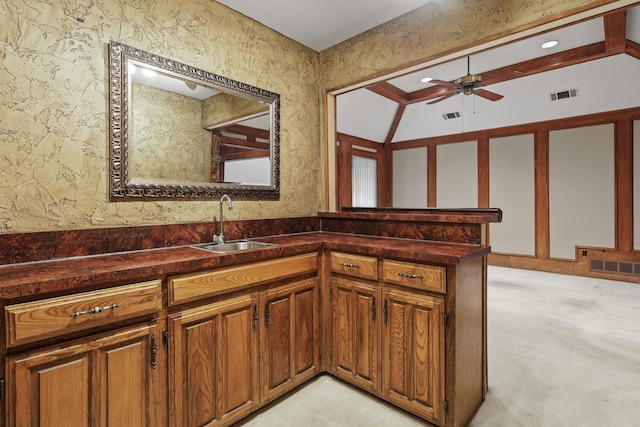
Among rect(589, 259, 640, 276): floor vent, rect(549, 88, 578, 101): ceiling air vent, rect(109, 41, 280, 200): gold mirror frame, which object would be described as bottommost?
rect(589, 259, 640, 276): floor vent

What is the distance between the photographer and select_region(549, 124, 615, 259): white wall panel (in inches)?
199

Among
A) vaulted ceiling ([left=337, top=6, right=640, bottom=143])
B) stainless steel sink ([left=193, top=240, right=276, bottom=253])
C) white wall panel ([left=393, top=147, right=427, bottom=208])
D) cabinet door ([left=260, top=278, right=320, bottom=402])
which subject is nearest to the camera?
cabinet door ([left=260, top=278, right=320, bottom=402])

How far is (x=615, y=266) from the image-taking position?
493 cm

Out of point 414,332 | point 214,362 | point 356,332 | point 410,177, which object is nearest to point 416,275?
point 414,332

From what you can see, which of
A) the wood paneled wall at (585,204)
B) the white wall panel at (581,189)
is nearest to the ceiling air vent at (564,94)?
the wood paneled wall at (585,204)

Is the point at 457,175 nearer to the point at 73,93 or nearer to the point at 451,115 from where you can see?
the point at 451,115

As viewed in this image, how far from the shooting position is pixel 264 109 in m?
2.56

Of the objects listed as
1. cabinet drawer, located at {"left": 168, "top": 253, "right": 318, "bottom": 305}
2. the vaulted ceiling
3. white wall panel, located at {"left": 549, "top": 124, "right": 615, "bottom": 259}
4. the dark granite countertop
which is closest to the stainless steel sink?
the dark granite countertop

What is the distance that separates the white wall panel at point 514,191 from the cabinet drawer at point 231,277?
523 cm

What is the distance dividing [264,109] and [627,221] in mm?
5666

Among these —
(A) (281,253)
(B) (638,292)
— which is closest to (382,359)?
(A) (281,253)

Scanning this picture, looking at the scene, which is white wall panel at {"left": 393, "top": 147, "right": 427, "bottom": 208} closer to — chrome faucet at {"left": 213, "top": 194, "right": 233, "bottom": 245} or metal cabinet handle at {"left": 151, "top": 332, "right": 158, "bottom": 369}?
chrome faucet at {"left": 213, "top": 194, "right": 233, "bottom": 245}

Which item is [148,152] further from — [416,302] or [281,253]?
[416,302]

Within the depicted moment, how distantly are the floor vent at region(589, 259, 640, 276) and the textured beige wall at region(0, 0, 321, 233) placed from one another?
5789 millimetres
